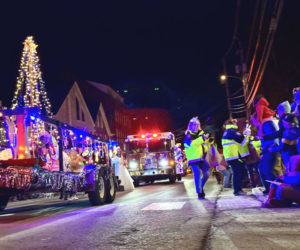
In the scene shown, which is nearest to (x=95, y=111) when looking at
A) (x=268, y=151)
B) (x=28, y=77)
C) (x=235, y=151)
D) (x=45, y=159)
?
(x=28, y=77)

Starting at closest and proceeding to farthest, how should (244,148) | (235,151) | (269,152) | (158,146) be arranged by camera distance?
1. (269,152)
2. (235,151)
3. (244,148)
4. (158,146)

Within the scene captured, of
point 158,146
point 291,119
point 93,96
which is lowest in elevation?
point 291,119

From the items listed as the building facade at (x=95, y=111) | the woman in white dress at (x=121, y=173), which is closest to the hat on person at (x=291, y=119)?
the woman in white dress at (x=121, y=173)

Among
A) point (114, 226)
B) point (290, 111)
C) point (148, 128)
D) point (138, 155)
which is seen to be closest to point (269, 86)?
point (138, 155)

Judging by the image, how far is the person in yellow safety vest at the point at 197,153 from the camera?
8008 mm

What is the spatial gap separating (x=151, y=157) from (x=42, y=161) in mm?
13364

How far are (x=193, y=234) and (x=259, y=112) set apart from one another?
4088 millimetres

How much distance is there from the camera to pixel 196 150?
8047 mm

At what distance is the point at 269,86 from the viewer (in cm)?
2572

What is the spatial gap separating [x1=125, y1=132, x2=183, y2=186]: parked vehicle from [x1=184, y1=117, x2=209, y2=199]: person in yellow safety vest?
11.6m

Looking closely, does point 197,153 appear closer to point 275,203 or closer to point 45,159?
point 275,203

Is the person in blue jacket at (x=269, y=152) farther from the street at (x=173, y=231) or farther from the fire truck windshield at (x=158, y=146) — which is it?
the fire truck windshield at (x=158, y=146)

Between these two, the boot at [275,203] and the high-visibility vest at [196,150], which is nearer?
the boot at [275,203]

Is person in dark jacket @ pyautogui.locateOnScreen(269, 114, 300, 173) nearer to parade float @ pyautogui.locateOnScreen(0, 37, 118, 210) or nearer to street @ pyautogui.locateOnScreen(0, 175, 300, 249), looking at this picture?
street @ pyautogui.locateOnScreen(0, 175, 300, 249)
